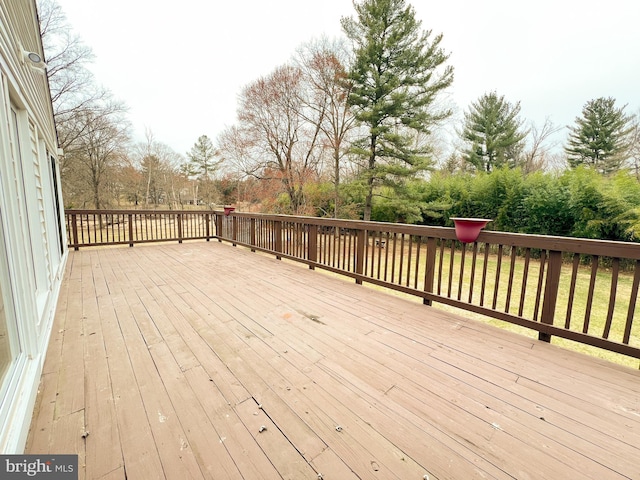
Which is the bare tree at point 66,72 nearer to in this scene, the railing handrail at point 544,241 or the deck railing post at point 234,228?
the deck railing post at point 234,228

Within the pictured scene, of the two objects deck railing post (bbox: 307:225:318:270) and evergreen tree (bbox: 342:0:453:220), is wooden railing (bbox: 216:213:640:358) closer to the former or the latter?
deck railing post (bbox: 307:225:318:270)

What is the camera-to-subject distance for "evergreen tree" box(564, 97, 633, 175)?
14.2m

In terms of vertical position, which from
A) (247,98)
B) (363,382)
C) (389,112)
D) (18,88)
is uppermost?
(247,98)

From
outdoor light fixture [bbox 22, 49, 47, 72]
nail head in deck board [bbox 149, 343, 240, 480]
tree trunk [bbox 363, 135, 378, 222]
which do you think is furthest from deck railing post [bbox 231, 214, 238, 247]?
nail head in deck board [bbox 149, 343, 240, 480]

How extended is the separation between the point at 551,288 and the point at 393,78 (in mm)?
8537

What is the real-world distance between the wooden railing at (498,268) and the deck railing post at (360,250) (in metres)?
0.01

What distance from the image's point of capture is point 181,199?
2452cm

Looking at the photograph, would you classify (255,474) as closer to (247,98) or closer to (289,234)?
(289,234)

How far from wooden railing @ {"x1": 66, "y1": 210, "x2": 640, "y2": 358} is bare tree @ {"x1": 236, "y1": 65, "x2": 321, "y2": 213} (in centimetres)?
358

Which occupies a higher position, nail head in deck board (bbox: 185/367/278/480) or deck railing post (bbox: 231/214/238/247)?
deck railing post (bbox: 231/214/238/247)

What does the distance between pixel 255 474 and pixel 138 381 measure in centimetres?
105

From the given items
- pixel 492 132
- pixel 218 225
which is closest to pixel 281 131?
pixel 218 225

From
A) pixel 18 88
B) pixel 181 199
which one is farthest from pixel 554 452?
pixel 181 199

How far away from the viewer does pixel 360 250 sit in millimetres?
3840
